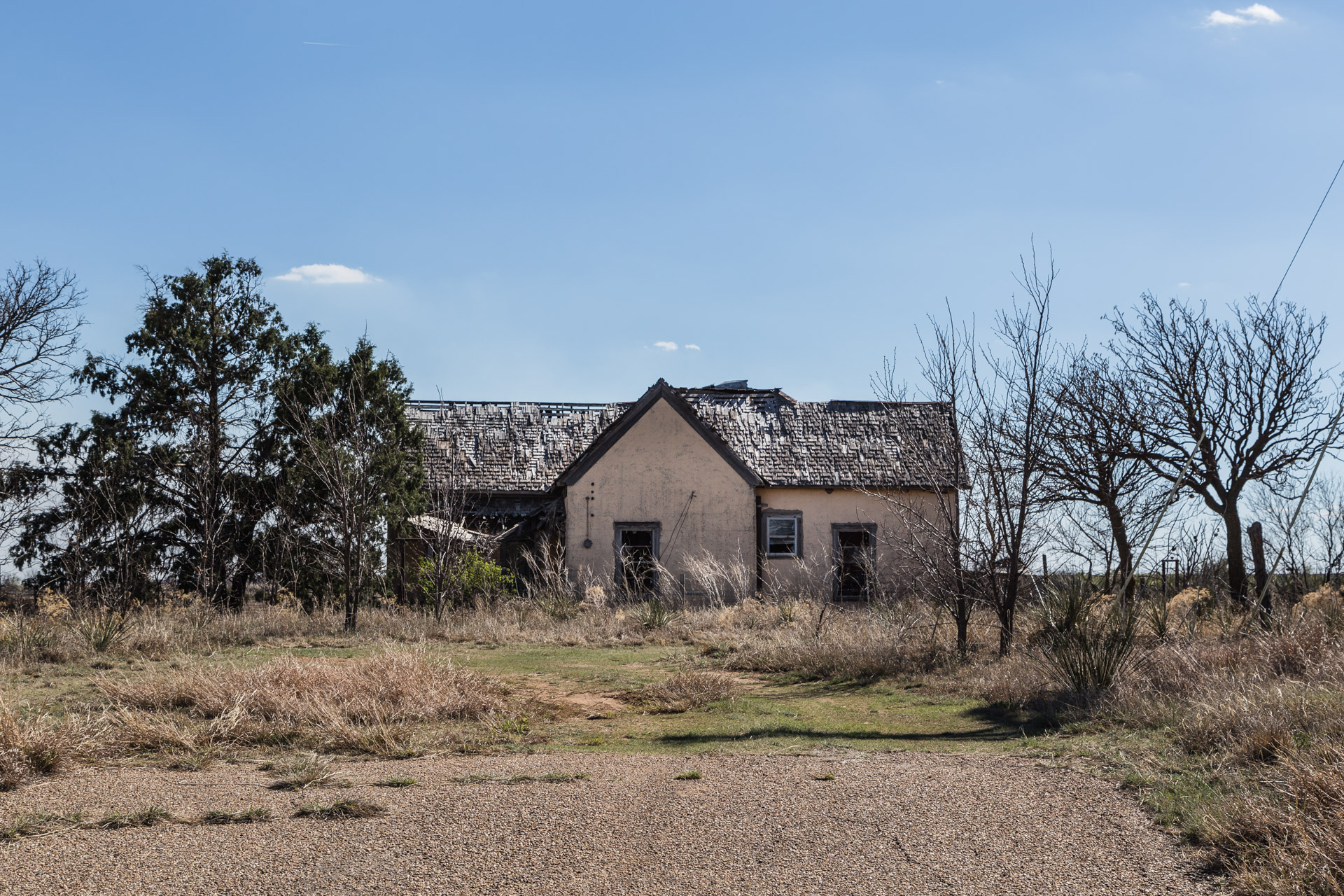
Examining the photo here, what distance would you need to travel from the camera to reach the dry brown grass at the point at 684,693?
992cm

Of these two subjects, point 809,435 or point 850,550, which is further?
point 809,435

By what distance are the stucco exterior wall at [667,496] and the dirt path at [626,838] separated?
1713 cm

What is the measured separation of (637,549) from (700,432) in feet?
10.4

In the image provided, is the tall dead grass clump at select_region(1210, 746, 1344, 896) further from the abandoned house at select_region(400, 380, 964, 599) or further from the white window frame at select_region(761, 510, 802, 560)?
the white window frame at select_region(761, 510, 802, 560)

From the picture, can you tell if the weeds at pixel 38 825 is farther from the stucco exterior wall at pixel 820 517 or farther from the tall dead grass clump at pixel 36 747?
the stucco exterior wall at pixel 820 517

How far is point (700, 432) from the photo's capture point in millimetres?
24328

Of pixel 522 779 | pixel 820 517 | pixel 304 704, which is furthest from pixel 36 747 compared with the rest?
pixel 820 517

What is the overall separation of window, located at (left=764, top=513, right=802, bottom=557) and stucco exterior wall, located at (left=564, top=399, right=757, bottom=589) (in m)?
0.47

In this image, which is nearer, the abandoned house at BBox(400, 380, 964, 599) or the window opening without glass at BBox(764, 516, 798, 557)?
the abandoned house at BBox(400, 380, 964, 599)

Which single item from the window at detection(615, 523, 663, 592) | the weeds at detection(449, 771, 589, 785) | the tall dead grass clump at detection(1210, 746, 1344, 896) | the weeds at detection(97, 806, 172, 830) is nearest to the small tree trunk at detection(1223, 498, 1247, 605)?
the window at detection(615, 523, 663, 592)

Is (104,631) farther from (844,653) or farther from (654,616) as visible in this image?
(844,653)

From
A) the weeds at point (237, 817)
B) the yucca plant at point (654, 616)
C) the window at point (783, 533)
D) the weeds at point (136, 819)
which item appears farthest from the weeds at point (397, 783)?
the window at point (783, 533)

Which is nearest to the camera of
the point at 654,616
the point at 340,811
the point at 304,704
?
the point at 340,811

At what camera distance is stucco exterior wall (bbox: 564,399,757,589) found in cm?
2406
